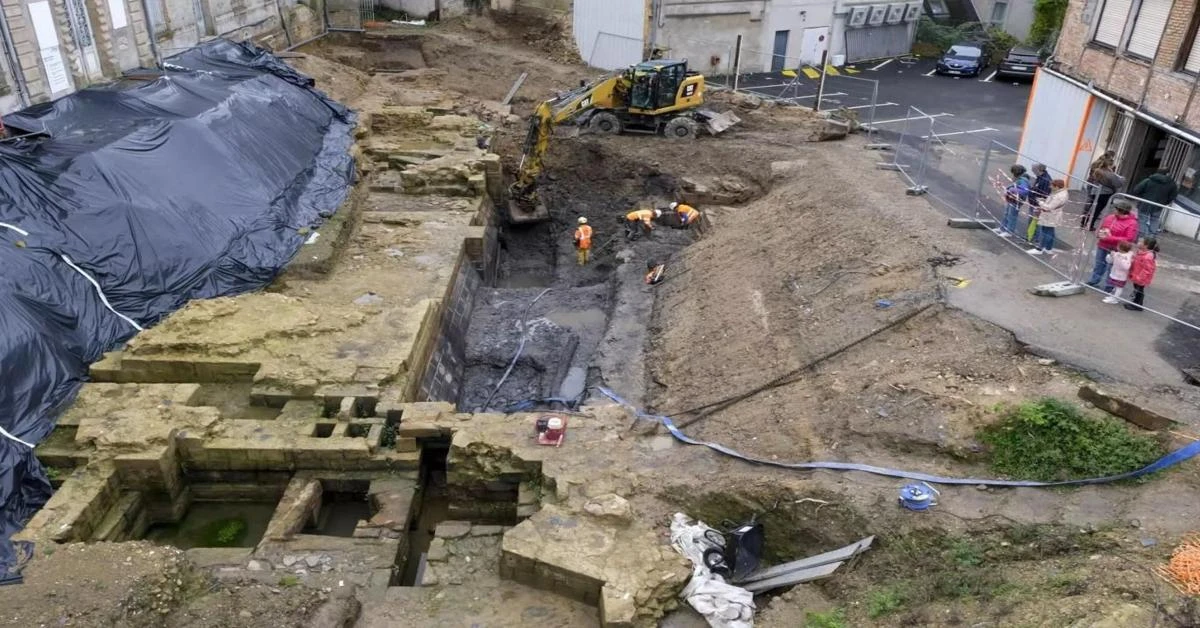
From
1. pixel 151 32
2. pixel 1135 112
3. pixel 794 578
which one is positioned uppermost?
pixel 1135 112

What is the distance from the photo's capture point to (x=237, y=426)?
984 centimetres

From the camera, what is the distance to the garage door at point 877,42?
112 ft

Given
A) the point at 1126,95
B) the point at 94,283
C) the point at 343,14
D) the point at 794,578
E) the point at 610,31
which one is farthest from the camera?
the point at 343,14

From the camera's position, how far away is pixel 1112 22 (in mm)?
15109

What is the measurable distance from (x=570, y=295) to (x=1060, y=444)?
364 inches

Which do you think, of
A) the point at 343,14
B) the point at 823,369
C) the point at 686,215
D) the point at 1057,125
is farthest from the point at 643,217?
the point at 343,14

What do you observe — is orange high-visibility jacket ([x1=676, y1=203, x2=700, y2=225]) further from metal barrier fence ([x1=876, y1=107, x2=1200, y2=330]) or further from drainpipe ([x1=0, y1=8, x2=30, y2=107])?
drainpipe ([x1=0, y1=8, x2=30, y2=107])

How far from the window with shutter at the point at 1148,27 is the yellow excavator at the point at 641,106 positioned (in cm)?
926

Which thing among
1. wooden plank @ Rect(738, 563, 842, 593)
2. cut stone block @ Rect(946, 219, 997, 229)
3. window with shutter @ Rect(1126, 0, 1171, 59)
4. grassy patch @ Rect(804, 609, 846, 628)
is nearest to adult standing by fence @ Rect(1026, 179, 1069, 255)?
cut stone block @ Rect(946, 219, 997, 229)

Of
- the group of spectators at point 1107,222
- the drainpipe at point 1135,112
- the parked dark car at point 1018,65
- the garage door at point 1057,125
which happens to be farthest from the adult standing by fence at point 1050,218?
the parked dark car at point 1018,65

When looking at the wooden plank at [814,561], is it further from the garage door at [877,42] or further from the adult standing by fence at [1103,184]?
the garage door at [877,42]

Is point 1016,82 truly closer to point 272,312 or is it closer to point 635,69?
point 635,69

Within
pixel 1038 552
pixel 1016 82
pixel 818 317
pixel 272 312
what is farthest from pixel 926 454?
pixel 1016 82

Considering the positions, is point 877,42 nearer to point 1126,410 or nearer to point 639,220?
point 639,220
